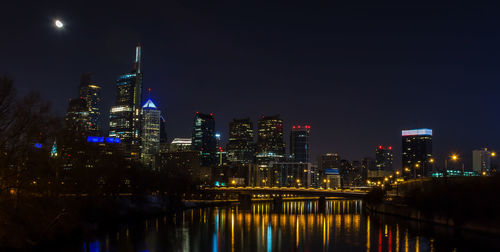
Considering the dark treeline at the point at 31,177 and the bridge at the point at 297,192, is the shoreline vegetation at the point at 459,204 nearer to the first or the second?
the bridge at the point at 297,192

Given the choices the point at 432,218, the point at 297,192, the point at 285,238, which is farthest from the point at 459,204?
the point at 297,192

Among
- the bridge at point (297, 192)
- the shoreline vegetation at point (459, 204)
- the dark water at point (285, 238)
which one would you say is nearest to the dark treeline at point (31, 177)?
the dark water at point (285, 238)

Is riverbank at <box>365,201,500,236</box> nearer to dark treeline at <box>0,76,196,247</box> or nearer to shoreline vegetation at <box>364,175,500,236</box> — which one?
shoreline vegetation at <box>364,175,500,236</box>

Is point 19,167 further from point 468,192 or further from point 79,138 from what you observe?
point 468,192

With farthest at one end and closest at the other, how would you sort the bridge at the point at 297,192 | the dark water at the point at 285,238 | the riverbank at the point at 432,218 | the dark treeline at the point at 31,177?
the bridge at the point at 297,192 < the riverbank at the point at 432,218 < the dark water at the point at 285,238 < the dark treeline at the point at 31,177

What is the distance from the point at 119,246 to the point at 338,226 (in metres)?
37.5

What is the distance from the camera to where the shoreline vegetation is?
62062 millimetres

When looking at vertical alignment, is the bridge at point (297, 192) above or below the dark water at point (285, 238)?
above

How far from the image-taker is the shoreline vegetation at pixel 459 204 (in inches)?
2443

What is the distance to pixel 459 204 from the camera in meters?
67.1

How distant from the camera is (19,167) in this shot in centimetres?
3922

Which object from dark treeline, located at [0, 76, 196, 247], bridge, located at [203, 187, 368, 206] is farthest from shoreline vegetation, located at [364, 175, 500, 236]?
dark treeline, located at [0, 76, 196, 247]

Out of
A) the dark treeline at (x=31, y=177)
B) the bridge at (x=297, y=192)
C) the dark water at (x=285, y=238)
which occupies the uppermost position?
the dark treeline at (x=31, y=177)

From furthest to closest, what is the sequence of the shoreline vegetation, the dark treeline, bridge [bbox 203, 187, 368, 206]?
bridge [bbox 203, 187, 368, 206] < the shoreline vegetation < the dark treeline
